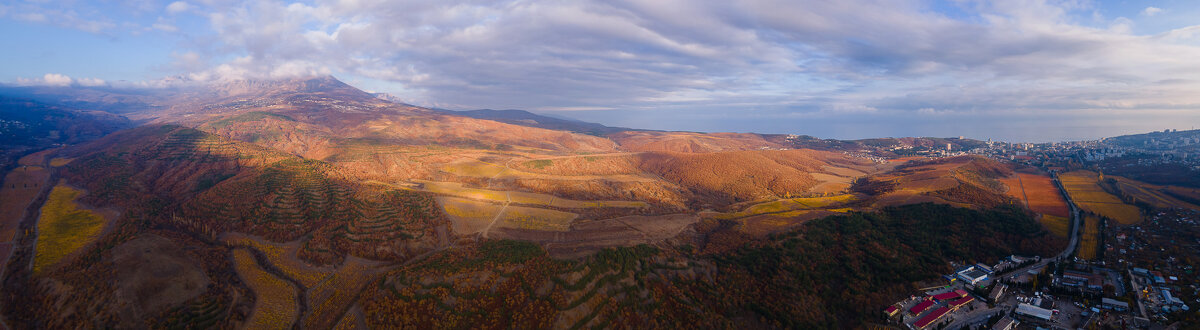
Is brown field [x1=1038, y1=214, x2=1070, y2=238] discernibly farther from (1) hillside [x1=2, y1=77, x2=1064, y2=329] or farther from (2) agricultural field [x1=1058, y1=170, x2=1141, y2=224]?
(2) agricultural field [x1=1058, y1=170, x2=1141, y2=224]

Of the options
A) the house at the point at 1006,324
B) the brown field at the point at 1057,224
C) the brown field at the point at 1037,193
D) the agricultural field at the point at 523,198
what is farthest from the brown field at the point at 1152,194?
the agricultural field at the point at 523,198

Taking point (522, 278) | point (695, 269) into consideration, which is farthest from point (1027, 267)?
point (522, 278)

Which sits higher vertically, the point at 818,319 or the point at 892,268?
the point at 892,268

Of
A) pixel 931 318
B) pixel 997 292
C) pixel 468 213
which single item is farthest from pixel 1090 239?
pixel 468 213

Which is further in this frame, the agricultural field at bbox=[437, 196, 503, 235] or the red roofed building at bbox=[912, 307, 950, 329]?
the agricultural field at bbox=[437, 196, 503, 235]

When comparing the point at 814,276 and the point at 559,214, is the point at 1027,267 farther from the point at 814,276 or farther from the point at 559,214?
the point at 559,214

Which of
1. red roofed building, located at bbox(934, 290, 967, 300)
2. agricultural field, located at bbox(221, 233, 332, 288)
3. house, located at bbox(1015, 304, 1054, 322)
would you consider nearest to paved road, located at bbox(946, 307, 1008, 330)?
house, located at bbox(1015, 304, 1054, 322)
